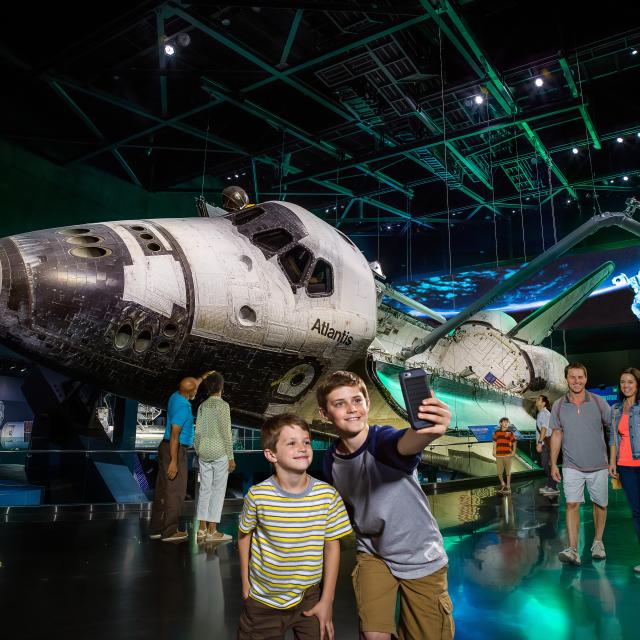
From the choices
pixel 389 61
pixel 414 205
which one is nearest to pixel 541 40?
pixel 389 61

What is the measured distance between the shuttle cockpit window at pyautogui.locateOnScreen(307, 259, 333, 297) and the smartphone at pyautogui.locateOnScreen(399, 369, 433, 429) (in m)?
3.56

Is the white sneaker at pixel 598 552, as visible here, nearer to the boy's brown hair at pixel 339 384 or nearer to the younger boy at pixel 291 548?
the younger boy at pixel 291 548

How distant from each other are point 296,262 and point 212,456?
2035 mm

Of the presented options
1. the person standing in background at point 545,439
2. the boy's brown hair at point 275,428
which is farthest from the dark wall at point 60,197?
the boy's brown hair at point 275,428

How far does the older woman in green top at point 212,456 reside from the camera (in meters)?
4.80

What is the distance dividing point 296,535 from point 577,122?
1473 cm

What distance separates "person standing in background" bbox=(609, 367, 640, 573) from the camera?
421 cm

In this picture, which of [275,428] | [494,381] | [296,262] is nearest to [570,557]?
[275,428]

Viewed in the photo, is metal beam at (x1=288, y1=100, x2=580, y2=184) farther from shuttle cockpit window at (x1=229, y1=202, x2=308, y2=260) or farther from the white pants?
the white pants

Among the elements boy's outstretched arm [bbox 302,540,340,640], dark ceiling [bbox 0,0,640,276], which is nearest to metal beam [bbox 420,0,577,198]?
dark ceiling [bbox 0,0,640,276]

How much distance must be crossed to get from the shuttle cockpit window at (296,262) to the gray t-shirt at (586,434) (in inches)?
106

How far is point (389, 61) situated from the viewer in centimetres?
1003

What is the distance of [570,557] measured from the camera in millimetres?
4125

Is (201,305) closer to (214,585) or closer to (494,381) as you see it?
(214,585)
